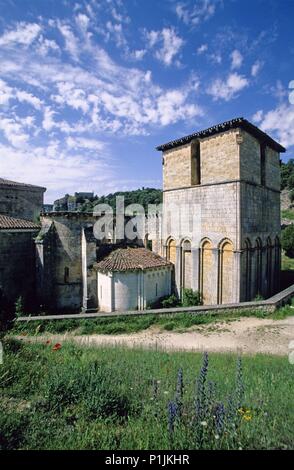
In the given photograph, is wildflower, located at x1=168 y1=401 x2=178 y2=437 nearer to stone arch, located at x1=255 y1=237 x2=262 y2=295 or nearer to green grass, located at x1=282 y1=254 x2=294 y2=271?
stone arch, located at x1=255 y1=237 x2=262 y2=295

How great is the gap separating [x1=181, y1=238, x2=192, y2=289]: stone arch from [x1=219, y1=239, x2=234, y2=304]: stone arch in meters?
2.00

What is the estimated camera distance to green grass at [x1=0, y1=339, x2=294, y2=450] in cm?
287

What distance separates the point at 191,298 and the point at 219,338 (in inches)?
195

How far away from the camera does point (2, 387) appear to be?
4.30 meters

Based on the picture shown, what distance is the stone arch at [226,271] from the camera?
41.8 feet

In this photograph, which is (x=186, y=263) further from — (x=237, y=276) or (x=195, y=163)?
(x=195, y=163)

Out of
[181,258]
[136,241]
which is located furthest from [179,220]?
[136,241]

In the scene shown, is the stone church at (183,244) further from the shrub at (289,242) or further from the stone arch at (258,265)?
the shrub at (289,242)

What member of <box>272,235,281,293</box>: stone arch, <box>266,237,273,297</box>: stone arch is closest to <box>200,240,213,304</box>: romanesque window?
<box>266,237,273,297</box>: stone arch

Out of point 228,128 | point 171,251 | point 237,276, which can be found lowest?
point 237,276

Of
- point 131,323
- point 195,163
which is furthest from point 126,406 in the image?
point 195,163

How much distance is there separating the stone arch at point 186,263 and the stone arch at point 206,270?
2.83 ft

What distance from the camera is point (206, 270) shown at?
13.8m
